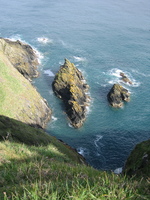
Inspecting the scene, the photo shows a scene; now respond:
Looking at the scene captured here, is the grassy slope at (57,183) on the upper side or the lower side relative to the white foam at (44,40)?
upper

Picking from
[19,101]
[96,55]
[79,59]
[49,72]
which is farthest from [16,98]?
[96,55]

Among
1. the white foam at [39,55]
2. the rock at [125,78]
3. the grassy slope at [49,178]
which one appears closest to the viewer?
the grassy slope at [49,178]

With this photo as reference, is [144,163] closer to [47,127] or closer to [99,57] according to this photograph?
[47,127]

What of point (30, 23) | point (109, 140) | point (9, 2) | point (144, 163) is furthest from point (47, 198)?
point (9, 2)

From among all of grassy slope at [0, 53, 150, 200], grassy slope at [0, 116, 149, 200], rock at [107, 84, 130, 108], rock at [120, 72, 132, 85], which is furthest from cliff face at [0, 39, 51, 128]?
grassy slope at [0, 116, 149, 200]

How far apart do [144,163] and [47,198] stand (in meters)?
25.3

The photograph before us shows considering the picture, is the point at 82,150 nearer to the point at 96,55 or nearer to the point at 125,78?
the point at 125,78

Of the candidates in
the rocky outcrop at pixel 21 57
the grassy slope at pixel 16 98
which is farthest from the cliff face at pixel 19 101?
the rocky outcrop at pixel 21 57

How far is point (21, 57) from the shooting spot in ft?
294

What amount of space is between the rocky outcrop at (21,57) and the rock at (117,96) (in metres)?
31.4

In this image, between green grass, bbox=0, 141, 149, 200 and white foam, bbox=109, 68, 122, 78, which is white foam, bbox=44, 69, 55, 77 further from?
green grass, bbox=0, 141, 149, 200

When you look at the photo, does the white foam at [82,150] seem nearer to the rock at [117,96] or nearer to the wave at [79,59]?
the rock at [117,96]

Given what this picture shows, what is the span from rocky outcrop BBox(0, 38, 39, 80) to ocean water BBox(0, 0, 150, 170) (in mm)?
4165

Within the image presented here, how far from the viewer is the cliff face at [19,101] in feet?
173
